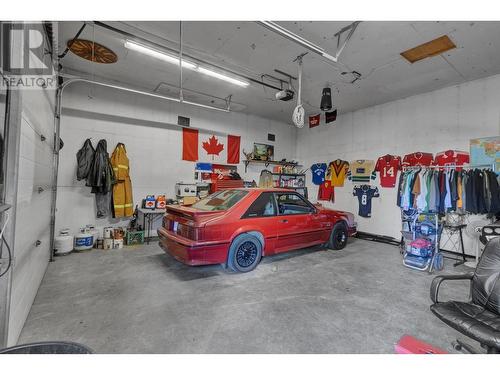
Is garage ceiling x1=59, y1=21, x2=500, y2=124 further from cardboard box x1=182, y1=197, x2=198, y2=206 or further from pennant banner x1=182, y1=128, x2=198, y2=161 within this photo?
cardboard box x1=182, y1=197, x2=198, y2=206

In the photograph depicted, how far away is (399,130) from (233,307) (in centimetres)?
581

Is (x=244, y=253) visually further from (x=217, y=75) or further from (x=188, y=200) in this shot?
(x=217, y=75)

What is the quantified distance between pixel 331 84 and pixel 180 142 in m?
3.93

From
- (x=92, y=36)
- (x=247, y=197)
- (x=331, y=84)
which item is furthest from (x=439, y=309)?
(x=92, y=36)

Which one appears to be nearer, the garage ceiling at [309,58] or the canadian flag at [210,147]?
the garage ceiling at [309,58]

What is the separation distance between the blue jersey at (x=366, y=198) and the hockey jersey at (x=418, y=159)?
989 millimetres

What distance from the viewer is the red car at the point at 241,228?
10.1ft

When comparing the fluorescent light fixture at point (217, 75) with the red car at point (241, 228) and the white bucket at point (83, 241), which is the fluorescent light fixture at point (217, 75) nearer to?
the red car at point (241, 228)

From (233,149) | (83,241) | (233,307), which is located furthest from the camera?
(233,149)

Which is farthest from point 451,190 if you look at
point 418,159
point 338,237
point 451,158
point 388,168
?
point 338,237

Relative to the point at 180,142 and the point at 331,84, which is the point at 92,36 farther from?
the point at 331,84

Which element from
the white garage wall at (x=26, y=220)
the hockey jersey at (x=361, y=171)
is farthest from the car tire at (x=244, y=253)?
the hockey jersey at (x=361, y=171)

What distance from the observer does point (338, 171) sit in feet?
22.6

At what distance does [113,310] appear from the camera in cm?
237
